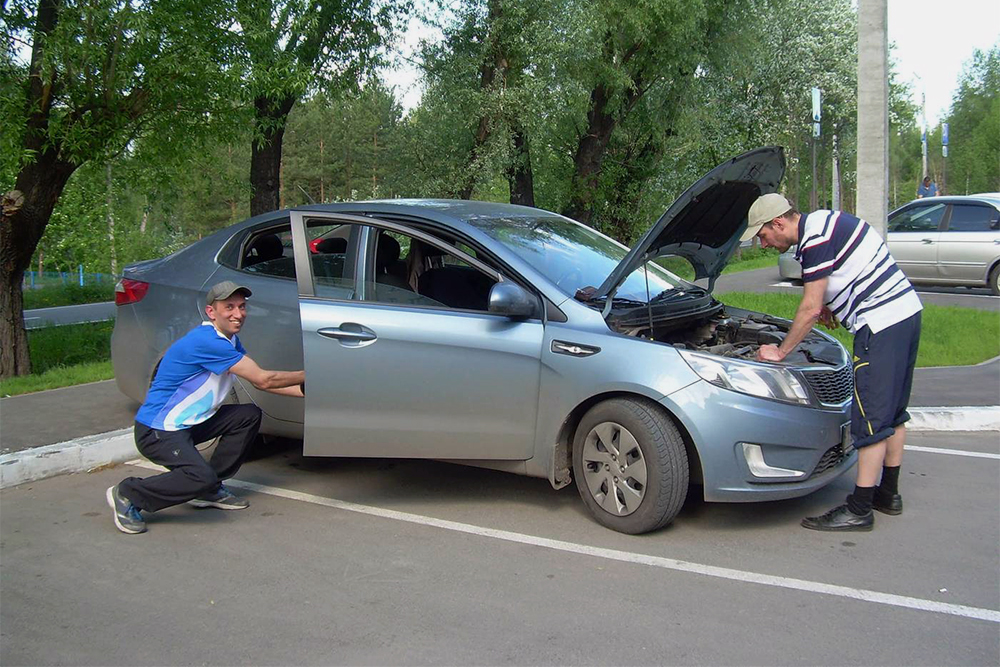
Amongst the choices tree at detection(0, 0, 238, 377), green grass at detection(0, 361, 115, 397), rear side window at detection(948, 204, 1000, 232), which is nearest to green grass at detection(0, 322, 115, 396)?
green grass at detection(0, 361, 115, 397)

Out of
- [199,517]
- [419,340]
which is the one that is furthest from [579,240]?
[199,517]

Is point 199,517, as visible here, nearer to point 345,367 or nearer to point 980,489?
point 345,367

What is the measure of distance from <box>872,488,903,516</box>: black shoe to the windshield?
1.72m

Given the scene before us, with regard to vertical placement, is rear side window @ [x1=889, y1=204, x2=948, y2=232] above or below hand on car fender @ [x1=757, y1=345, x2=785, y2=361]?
above

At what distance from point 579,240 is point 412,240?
1104 mm

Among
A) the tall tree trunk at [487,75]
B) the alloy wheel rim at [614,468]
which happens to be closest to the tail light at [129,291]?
the alloy wheel rim at [614,468]

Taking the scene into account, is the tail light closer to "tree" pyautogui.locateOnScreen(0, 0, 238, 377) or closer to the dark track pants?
the dark track pants

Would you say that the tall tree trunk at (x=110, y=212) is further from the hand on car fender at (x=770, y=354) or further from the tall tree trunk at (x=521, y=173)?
the hand on car fender at (x=770, y=354)

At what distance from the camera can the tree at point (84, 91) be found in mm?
8836

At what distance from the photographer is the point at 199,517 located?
207 inches

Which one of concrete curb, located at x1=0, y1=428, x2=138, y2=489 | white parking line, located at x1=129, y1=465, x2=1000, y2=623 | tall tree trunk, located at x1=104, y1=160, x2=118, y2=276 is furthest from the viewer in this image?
tall tree trunk, located at x1=104, y1=160, x2=118, y2=276

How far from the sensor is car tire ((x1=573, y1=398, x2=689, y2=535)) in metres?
4.56

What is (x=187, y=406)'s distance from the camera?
16.6ft

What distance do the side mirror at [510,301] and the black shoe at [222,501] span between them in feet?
6.43
